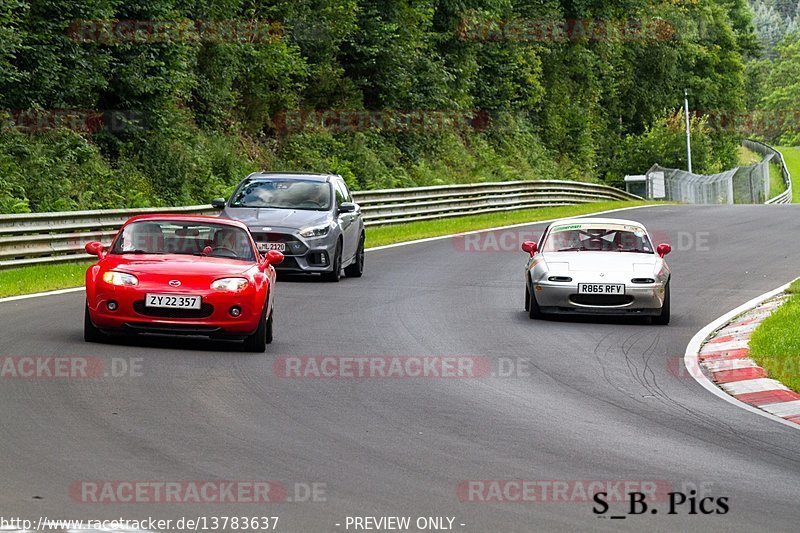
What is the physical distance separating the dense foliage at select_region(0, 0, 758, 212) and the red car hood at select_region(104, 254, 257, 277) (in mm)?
12626

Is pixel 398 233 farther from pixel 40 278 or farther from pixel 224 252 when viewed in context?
pixel 224 252

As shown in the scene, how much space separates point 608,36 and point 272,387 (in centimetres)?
6082

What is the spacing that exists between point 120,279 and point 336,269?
346 inches

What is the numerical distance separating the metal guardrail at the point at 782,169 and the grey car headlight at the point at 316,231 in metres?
60.4

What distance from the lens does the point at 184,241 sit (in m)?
14.4

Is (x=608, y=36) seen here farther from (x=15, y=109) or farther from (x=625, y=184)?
(x=15, y=109)

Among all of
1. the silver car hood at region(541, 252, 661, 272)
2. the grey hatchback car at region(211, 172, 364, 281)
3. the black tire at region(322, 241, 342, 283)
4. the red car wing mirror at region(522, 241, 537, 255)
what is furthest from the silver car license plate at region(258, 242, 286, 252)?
the silver car hood at region(541, 252, 661, 272)

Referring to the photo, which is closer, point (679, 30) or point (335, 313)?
point (335, 313)

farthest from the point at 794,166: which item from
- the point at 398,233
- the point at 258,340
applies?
the point at 258,340

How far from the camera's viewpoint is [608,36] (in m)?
69.6

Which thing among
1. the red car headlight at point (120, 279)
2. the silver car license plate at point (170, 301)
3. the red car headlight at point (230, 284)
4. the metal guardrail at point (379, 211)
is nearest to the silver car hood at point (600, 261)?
the red car headlight at point (230, 284)

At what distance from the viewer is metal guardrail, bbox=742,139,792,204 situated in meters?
80.6

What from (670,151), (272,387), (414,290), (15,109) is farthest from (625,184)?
(272,387)

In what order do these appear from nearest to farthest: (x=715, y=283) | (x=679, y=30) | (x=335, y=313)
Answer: (x=335, y=313)
(x=715, y=283)
(x=679, y=30)
